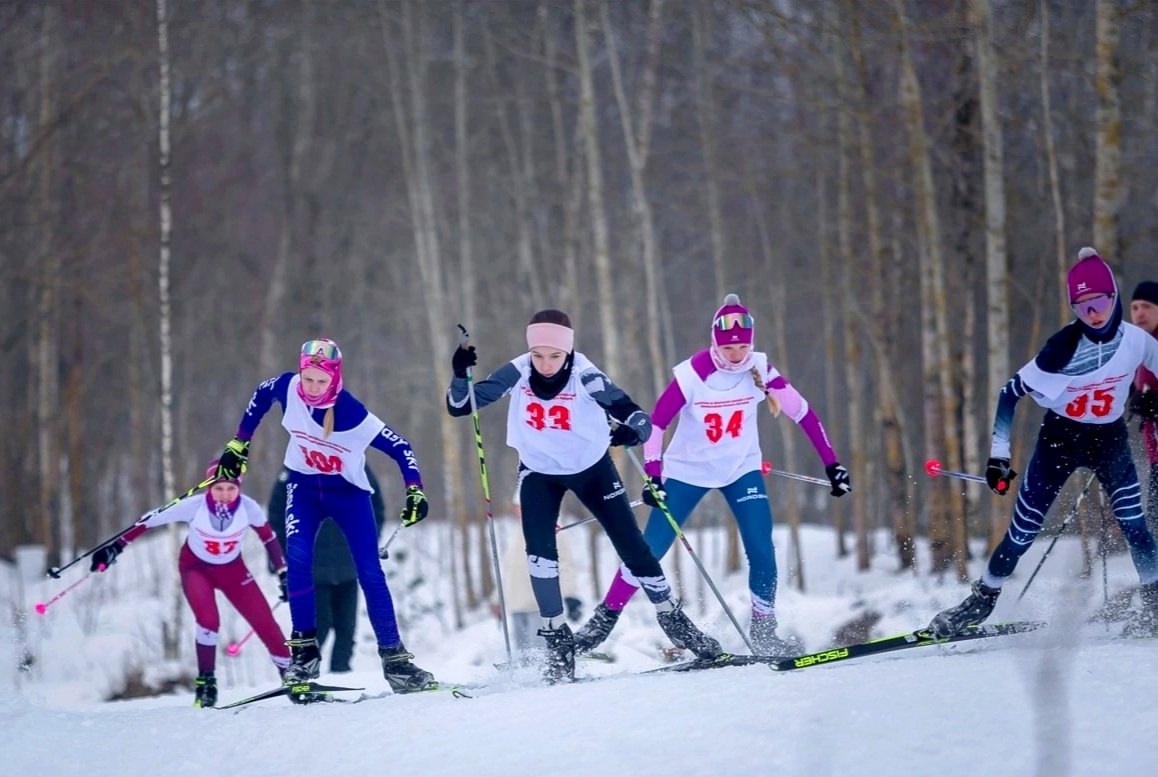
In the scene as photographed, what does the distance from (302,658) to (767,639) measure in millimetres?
2798

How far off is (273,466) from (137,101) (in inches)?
456

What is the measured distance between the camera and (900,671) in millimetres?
6000

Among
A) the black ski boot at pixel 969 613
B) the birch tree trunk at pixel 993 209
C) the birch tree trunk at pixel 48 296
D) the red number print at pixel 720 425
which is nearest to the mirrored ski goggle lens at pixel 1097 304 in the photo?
the black ski boot at pixel 969 613

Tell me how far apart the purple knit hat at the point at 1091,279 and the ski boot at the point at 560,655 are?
336cm

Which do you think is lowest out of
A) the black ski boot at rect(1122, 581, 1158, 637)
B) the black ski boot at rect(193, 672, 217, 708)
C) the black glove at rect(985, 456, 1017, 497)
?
the black ski boot at rect(193, 672, 217, 708)

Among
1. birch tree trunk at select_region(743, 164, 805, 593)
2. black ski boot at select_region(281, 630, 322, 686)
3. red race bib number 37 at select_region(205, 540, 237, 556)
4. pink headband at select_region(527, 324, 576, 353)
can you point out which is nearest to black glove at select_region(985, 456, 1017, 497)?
pink headband at select_region(527, 324, 576, 353)

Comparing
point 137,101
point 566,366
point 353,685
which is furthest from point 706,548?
point 566,366

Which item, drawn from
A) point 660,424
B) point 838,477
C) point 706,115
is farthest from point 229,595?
point 706,115

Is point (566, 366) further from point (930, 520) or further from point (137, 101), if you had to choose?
point (137, 101)

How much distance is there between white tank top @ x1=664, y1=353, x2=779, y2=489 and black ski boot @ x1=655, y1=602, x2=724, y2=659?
101cm

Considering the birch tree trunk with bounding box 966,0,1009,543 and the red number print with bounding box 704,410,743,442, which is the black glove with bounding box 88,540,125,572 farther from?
the birch tree trunk with bounding box 966,0,1009,543

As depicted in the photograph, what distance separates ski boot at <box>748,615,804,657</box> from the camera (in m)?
7.71

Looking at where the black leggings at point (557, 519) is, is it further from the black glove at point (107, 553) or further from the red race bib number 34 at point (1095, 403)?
the black glove at point (107, 553)

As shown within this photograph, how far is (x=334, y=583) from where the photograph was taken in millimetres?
10078
